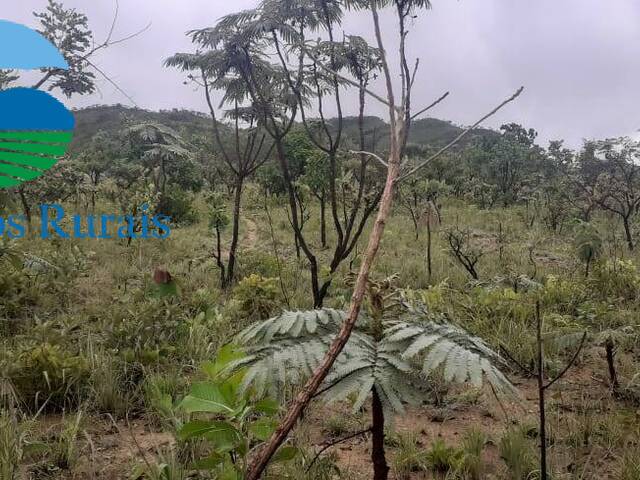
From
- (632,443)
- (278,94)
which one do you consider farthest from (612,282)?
(278,94)

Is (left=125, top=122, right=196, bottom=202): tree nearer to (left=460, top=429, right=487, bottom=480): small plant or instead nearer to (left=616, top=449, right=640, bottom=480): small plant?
(left=460, top=429, right=487, bottom=480): small plant

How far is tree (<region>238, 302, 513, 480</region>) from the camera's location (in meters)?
1.26

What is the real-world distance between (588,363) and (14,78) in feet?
14.9

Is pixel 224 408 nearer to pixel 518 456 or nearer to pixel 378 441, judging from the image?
pixel 378 441

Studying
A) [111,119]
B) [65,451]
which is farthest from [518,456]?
[111,119]

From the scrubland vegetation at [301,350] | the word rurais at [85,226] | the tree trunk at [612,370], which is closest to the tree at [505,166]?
the scrubland vegetation at [301,350]

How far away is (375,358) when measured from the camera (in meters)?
1.40

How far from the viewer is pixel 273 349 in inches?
56.2

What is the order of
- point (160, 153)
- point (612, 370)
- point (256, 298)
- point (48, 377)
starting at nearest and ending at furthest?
point (48, 377), point (612, 370), point (256, 298), point (160, 153)

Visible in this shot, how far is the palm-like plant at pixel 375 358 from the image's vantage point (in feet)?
4.13

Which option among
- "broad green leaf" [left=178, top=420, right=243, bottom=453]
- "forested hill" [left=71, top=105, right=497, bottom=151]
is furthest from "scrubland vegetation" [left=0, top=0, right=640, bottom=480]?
"forested hill" [left=71, top=105, right=497, bottom=151]

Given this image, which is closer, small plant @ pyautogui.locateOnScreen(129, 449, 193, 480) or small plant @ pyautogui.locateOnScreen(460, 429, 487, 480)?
small plant @ pyautogui.locateOnScreen(129, 449, 193, 480)

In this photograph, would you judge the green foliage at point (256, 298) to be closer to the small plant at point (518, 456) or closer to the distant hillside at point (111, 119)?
the small plant at point (518, 456)

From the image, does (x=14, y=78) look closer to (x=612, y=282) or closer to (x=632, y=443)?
(x=632, y=443)
